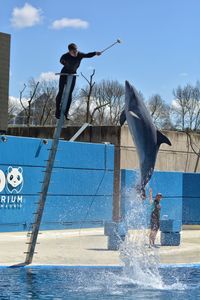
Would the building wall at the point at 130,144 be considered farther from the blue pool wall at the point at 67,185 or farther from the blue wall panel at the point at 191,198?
the blue pool wall at the point at 67,185

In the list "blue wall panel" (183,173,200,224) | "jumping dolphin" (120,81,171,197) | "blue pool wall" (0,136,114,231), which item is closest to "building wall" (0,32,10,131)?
"blue pool wall" (0,136,114,231)

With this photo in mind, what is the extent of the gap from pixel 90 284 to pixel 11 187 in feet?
35.6

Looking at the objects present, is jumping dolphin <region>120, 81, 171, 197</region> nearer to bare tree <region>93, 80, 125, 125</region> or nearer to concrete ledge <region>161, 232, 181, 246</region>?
concrete ledge <region>161, 232, 181, 246</region>

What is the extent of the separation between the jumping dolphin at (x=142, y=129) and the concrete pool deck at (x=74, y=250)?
17.5 feet

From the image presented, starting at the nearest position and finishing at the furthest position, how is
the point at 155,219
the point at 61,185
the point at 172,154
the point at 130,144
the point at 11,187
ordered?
the point at 155,219
the point at 11,187
the point at 61,185
the point at 130,144
the point at 172,154

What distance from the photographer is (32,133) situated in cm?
3084

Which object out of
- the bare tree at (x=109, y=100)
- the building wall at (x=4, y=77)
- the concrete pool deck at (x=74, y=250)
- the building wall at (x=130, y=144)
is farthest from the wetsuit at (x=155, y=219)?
the bare tree at (x=109, y=100)

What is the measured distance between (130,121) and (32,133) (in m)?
22.5

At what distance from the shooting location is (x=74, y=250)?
1658cm

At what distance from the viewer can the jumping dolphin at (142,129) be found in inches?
340

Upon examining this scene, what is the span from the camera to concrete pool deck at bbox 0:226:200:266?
14.2 meters

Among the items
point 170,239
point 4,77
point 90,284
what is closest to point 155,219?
point 170,239

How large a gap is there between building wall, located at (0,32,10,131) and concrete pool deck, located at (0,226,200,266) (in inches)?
229

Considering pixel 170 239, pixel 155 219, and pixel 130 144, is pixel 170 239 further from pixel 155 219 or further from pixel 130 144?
pixel 130 144
